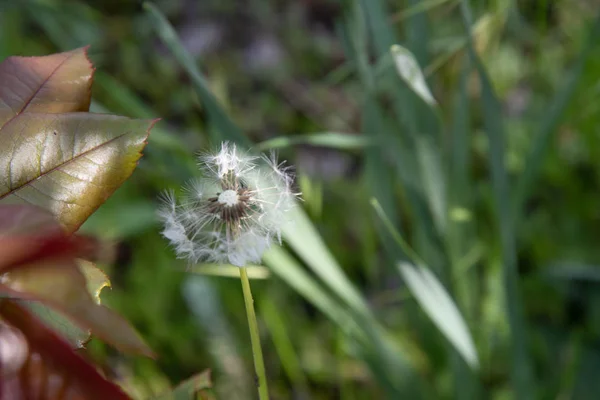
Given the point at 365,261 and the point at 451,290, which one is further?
the point at 365,261

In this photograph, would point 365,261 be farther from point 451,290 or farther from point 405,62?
point 405,62

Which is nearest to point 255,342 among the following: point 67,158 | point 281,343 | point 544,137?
point 67,158

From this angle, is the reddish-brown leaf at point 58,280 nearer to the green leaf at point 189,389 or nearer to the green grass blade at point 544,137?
the green leaf at point 189,389

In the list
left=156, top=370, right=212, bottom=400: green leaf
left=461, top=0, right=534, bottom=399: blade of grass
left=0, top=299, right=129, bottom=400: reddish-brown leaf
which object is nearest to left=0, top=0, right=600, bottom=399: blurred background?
left=461, top=0, right=534, bottom=399: blade of grass

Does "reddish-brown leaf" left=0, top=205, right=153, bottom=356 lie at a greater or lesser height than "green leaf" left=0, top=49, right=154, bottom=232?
lesser

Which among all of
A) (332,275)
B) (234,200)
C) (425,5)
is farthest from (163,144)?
(234,200)

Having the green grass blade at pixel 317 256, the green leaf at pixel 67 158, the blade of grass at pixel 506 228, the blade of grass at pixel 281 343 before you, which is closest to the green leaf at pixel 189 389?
the green leaf at pixel 67 158

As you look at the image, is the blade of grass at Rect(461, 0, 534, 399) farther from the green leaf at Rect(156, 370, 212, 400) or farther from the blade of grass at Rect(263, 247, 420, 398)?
the green leaf at Rect(156, 370, 212, 400)

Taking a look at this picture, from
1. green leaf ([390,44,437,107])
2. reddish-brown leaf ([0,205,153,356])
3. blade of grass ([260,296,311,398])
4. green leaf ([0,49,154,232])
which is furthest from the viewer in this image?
blade of grass ([260,296,311,398])
